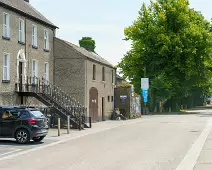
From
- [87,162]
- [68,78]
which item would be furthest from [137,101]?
[87,162]

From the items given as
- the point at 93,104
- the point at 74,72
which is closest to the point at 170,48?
the point at 93,104

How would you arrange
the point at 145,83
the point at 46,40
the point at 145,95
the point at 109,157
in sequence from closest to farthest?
the point at 109,157 < the point at 46,40 < the point at 145,83 < the point at 145,95

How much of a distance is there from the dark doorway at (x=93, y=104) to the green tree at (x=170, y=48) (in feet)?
63.0

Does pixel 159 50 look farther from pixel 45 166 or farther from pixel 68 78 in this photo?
pixel 45 166

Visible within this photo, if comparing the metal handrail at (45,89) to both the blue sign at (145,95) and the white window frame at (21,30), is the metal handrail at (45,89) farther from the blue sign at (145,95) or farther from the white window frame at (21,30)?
the blue sign at (145,95)

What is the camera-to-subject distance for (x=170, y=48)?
5856 centimetres

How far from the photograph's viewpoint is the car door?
19.3 metres

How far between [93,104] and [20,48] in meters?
11.2

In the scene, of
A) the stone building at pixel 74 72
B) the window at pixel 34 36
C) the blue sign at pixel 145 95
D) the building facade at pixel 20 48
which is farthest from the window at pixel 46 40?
the blue sign at pixel 145 95

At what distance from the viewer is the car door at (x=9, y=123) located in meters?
19.3

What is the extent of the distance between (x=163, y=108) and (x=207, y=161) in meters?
55.3

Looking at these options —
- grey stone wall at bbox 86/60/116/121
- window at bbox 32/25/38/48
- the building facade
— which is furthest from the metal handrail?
grey stone wall at bbox 86/60/116/121

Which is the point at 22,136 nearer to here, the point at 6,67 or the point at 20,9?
the point at 6,67

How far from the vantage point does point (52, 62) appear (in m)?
36.9
